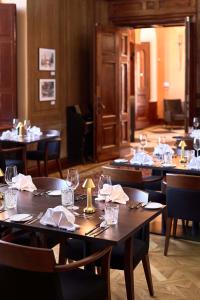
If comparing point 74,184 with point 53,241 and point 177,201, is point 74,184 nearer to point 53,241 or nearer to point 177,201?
point 53,241

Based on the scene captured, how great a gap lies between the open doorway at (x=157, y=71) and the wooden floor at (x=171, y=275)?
38.0 ft

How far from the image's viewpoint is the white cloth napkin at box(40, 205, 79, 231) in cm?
276

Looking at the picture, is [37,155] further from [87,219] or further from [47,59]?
[87,219]

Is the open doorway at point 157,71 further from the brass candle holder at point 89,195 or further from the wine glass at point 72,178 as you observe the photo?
the brass candle holder at point 89,195

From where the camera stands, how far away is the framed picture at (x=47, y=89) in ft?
27.7

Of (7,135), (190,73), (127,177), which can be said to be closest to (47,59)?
(7,135)

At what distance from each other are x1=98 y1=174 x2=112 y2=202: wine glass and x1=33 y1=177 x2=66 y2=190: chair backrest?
58 cm

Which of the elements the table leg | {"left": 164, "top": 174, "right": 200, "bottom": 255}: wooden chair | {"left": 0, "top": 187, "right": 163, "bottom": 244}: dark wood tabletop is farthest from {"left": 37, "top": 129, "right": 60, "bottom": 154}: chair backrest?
the table leg

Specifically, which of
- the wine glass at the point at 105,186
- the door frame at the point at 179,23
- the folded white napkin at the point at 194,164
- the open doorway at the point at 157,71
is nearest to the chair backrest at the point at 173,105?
the open doorway at the point at 157,71

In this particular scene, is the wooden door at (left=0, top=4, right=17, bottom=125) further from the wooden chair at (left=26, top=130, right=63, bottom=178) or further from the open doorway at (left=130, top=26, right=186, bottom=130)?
the open doorway at (left=130, top=26, right=186, bottom=130)

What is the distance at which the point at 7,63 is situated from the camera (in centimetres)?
791

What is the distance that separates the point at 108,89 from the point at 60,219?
7222 mm

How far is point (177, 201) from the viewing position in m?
4.27

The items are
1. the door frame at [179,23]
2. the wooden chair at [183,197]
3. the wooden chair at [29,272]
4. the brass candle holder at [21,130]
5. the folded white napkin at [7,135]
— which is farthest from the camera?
the door frame at [179,23]
